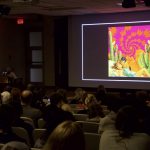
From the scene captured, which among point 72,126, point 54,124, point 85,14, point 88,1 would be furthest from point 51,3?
point 72,126

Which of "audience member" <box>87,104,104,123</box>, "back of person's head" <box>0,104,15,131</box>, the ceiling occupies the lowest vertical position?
Result: "audience member" <box>87,104,104,123</box>

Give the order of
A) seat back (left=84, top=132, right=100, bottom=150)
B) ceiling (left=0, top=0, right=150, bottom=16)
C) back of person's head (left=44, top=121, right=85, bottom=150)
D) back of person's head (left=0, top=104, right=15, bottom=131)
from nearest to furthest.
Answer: back of person's head (left=44, top=121, right=85, bottom=150) → back of person's head (left=0, top=104, right=15, bottom=131) → seat back (left=84, top=132, right=100, bottom=150) → ceiling (left=0, top=0, right=150, bottom=16)

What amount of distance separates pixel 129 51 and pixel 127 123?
1026cm

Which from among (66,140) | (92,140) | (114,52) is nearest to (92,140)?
(92,140)

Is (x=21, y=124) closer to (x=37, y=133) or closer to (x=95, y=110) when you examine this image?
(x=37, y=133)

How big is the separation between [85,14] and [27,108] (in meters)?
8.75

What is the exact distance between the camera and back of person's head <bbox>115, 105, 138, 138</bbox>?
3268 mm

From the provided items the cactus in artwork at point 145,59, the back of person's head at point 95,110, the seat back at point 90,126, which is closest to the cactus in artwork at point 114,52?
the cactus in artwork at point 145,59

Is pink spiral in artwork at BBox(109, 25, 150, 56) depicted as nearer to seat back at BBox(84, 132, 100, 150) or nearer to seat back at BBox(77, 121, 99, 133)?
seat back at BBox(77, 121, 99, 133)

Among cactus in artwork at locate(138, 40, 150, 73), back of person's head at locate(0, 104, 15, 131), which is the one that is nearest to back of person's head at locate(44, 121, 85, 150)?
back of person's head at locate(0, 104, 15, 131)

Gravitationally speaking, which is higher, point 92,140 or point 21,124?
point 21,124

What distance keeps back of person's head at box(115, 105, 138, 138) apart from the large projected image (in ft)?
32.4

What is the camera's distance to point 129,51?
1338cm

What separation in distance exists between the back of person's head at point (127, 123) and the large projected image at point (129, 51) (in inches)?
389
